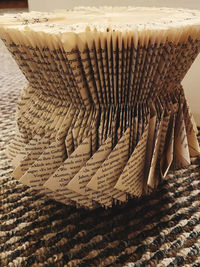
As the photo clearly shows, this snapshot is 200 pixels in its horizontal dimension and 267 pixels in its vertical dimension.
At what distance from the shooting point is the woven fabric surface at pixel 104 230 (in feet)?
1.42

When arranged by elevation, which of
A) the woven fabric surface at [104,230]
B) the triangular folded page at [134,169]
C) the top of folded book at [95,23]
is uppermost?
the top of folded book at [95,23]

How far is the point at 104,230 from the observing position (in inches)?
18.9

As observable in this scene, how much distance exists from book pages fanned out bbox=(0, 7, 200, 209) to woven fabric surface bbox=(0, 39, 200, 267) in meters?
0.06

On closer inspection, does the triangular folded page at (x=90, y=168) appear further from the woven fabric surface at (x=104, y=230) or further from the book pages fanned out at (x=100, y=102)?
the woven fabric surface at (x=104, y=230)

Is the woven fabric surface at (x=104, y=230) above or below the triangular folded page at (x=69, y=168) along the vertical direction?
below

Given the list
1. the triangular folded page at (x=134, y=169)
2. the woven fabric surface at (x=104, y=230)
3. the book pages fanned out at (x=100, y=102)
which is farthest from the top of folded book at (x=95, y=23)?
the woven fabric surface at (x=104, y=230)

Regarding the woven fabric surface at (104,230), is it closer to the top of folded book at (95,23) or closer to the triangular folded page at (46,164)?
the triangular folded page at (46,164)

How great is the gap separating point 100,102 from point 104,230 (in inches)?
8.7

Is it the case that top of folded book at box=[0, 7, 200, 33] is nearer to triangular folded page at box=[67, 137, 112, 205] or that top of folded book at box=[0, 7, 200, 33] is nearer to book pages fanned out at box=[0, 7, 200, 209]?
book pages fanned out at box=[0, 7, 200, 209]

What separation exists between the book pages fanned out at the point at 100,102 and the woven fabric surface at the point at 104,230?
0.19 feet

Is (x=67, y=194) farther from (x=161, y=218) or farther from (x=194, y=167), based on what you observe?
(x=194, y=167)

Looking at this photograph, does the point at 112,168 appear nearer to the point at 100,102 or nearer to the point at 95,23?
the point at 100,102

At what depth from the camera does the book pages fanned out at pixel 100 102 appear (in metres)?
0.35

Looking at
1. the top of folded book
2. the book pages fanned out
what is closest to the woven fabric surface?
the book pages fanned out
